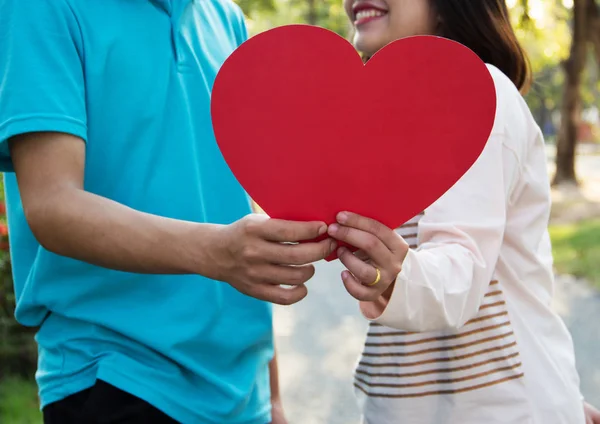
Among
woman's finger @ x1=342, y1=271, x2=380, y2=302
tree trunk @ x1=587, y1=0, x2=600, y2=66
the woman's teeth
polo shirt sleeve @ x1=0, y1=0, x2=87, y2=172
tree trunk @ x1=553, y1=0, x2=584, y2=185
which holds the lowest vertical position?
tree trunk @ x1=553, y1=0, x2=584, y2=185

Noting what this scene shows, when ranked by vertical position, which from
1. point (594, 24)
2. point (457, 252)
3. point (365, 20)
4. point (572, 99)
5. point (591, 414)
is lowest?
point (572, 99)

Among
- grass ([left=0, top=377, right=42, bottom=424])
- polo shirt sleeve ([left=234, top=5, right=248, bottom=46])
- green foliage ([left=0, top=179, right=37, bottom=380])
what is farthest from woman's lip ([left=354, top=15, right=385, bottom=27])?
green foliage ([left=0, top=179, right=37, bottom=380])

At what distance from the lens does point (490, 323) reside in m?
1.44

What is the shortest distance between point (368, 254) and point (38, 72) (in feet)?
2.01

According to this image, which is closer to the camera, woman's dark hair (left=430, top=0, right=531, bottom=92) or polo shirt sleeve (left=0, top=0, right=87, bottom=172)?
polo shirt sleeve (left=0, top=0, right=87, bottom=172)

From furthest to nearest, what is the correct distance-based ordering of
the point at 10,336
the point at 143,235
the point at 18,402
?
1. the point at 10,336
2. the point at 18,402
3. the point at 143,235

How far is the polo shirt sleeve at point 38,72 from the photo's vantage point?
1.17 metres

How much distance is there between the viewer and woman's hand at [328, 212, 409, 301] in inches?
41.2

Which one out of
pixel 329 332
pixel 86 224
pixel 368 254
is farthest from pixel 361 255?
pixel 329 332

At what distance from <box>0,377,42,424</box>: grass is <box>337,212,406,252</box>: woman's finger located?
2.97m

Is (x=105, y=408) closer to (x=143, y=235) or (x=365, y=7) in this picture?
(x=143, y=235)

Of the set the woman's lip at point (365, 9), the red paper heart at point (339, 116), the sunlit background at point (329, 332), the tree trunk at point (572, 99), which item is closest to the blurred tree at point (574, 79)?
the tree trunk at point (572, 99)

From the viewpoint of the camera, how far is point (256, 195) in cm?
108

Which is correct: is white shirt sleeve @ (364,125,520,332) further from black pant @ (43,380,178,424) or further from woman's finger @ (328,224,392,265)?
black pant @ (43,380,178,424)
